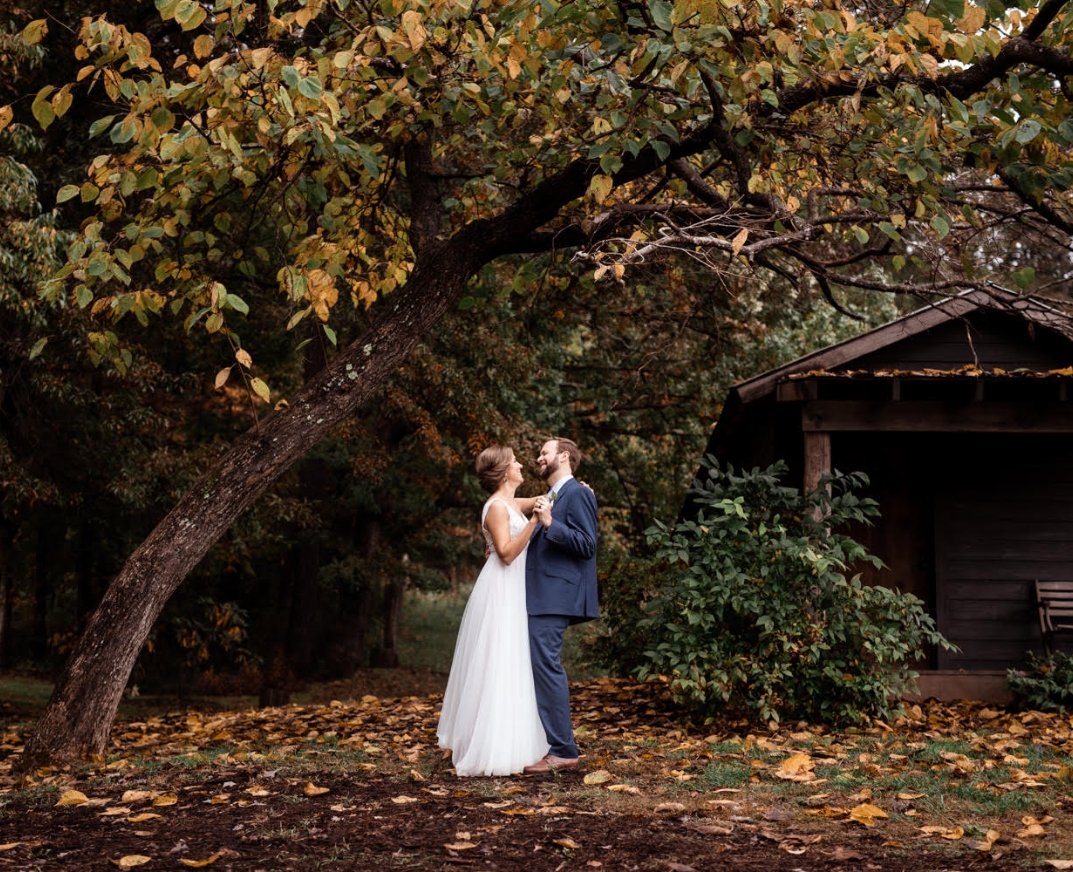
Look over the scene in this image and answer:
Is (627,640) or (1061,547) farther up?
(1061,547)

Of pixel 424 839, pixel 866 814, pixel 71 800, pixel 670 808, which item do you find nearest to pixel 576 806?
pixel 670 808

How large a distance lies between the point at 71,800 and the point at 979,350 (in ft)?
35.1

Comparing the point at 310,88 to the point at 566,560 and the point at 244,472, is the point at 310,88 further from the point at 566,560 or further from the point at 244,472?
the point at 244,472

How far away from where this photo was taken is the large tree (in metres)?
6.67

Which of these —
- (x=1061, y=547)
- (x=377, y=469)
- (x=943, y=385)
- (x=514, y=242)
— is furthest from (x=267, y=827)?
(x=377, y=469)

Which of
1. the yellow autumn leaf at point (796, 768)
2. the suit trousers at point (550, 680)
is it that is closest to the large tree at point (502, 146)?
the suit trousers at point (550, 680)

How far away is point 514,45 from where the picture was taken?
23.3 ft

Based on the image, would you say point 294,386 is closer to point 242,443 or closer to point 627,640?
point 627,640

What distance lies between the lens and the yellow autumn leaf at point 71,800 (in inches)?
249

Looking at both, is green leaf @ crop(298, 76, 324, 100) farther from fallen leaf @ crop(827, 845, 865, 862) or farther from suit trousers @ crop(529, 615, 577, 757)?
fallen leaf @ crop(827, 845, 865, 862)

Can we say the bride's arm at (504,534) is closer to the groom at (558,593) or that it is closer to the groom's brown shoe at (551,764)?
the groom at (558,593)

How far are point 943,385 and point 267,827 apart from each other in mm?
8421

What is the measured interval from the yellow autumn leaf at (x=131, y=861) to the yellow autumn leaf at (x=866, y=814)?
11.2 ft

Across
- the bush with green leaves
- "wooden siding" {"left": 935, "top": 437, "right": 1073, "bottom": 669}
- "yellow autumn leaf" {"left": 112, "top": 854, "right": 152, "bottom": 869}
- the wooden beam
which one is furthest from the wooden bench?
"yellow autumn leaf" {"left": 112, "top": 854, "right": 152, "bottom": 869}
